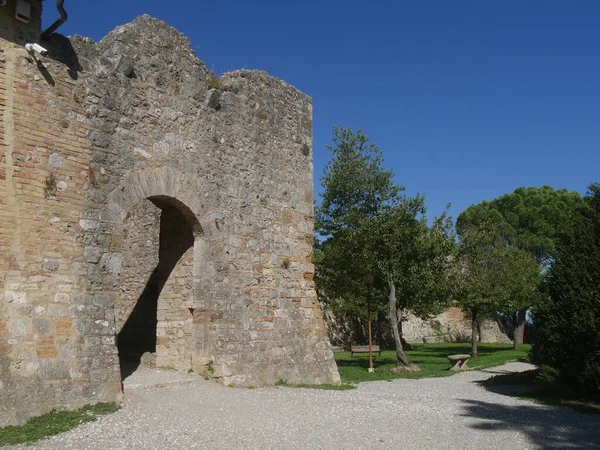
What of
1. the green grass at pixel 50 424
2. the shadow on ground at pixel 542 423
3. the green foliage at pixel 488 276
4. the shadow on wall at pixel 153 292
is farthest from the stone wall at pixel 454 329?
the green grass at pixel 50 424

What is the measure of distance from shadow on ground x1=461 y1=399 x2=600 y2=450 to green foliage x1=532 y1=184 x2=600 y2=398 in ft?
3.41

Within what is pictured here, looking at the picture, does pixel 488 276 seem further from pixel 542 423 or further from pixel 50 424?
pixel 50 424

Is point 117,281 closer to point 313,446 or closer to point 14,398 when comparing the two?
point 14,398

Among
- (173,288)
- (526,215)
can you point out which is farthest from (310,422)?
(526,215)

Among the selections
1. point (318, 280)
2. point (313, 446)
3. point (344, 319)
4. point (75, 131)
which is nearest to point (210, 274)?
point (75, 131)

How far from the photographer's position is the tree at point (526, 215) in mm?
35688

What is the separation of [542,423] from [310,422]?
129 inches

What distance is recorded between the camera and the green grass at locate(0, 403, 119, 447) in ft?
19.1

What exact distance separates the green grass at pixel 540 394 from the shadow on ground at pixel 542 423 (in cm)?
44

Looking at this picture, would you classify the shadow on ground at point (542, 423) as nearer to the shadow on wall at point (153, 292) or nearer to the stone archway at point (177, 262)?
the stone archway at point (177, 262)

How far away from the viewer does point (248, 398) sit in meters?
8.43

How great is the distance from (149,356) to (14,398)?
4152 millimetres

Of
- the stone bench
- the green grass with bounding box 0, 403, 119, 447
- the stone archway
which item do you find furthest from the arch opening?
the stone bench

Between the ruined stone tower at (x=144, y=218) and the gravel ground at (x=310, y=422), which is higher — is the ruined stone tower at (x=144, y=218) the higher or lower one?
the higher one
